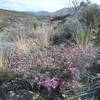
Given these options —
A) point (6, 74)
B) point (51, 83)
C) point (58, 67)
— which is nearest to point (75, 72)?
point (58, 67)

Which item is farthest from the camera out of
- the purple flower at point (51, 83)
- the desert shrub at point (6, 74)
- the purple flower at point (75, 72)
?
the desert shrub at point (6, 74)

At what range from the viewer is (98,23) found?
1358 cm

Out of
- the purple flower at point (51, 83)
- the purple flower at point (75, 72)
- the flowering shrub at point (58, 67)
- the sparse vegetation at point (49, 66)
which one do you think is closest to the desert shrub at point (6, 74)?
the sparse vegetation at point (49, 66)

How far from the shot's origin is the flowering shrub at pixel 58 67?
7.82 metres

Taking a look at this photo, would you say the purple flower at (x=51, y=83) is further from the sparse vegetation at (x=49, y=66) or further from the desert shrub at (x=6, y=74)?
the desert shrub at (x=6, y=74)

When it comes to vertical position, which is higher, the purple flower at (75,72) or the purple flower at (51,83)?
the purple flower at (75,72)

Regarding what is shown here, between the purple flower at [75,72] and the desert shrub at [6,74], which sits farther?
the desert shrub at [6,74]

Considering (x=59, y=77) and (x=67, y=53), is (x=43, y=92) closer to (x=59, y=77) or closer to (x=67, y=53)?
(x=59, y=77)

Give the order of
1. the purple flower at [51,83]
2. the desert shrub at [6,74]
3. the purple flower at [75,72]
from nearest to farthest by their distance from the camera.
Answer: the purple flower at [51,83], the purple flower at [75,72], the desert shrub at [6,74]

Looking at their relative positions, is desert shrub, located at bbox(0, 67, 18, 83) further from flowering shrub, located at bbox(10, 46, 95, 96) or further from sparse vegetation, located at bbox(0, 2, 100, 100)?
flowering shrub, located at bbox(10, 46, 95, 96)

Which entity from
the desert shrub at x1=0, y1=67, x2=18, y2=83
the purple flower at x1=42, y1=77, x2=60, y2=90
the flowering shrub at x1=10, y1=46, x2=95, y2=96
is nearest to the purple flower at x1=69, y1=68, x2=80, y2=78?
the flowering shrub at x1=10, y1=46, x2=95, y2=96

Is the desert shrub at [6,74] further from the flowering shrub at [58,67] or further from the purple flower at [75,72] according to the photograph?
the purple flower at [75,72]

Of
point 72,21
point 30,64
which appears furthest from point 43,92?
point 72,21

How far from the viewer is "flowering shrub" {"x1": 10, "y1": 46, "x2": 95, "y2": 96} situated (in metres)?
7.82
